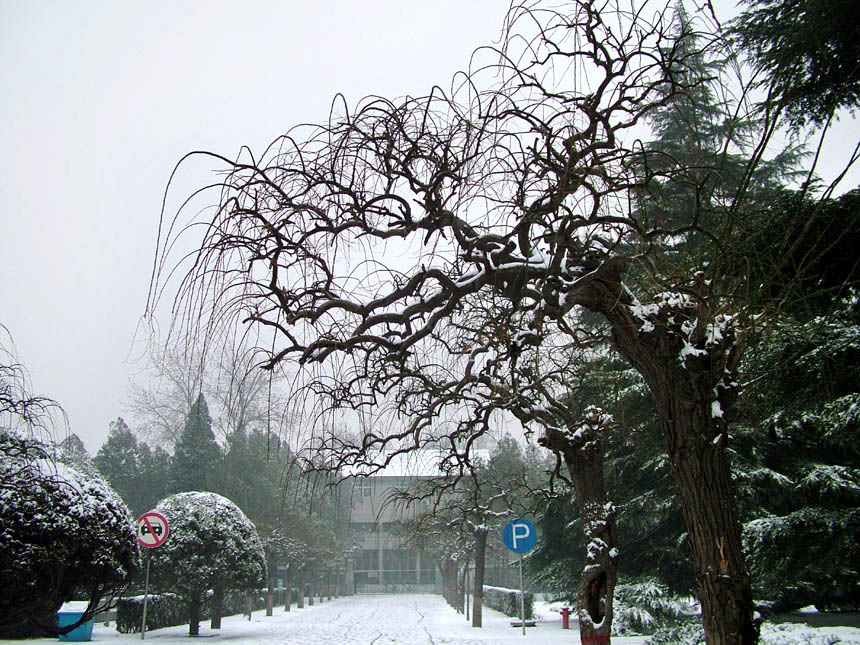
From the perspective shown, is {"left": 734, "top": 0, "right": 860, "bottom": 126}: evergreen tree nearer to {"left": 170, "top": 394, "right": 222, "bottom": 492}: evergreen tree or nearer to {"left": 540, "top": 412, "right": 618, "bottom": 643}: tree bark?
{"left": 540, "top": 412, "right": 618, "bottom": 643}: tree bark

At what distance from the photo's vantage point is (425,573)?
79.1 metres

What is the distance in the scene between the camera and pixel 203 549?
1770 centimetres

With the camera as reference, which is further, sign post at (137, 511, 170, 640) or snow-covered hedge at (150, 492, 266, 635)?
snow-covered hedge at (150, 492, 266, 635)

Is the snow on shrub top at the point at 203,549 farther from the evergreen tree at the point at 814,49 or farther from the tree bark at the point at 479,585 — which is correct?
the evergreen tree at the point at 814,49

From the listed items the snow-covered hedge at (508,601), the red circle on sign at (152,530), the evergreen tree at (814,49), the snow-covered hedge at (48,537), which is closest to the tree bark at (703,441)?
the evergreen tree at (814,49)

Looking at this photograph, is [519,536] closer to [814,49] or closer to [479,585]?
[814,49]

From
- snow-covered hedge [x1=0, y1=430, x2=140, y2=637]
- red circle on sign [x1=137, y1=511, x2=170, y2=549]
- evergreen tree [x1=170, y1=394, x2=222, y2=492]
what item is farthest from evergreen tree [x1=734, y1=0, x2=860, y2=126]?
evergreen tree [x1=170, y1=394, x2=222, y2=492]

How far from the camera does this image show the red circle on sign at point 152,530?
13.8 m

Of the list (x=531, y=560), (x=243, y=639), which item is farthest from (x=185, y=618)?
(x=531, y=560)

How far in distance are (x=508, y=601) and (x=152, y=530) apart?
19378mm

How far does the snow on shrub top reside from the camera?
17.4 meters

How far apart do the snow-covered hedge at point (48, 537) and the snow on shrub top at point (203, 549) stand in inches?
301

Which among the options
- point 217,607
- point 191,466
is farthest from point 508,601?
point 191,466

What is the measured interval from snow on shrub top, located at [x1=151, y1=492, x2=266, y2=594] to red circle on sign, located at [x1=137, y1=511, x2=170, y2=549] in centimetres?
329
